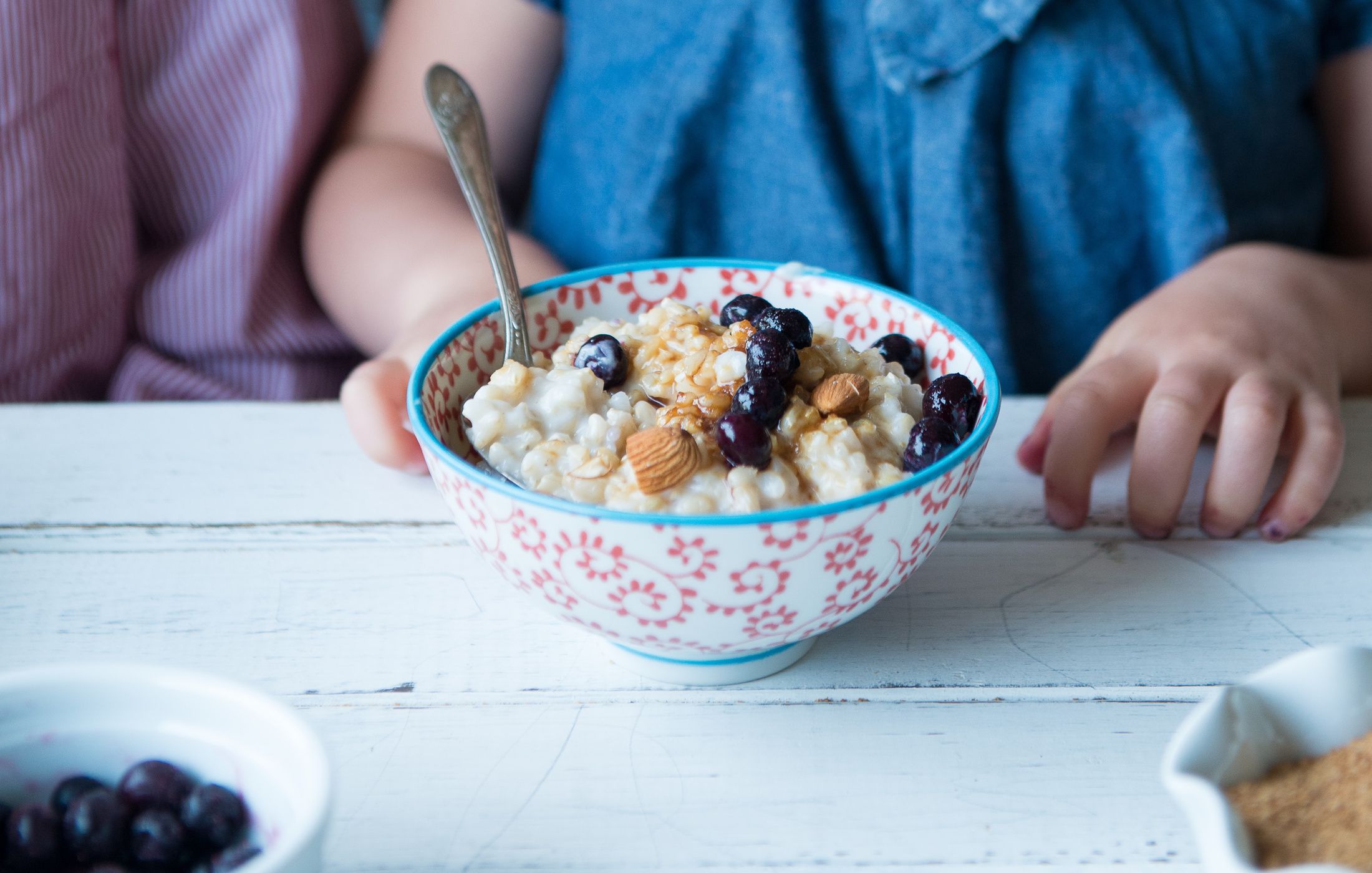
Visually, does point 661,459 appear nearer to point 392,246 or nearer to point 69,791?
point 69,791

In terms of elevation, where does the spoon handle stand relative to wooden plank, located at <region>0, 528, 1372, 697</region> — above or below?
above

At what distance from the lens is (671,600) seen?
50cm

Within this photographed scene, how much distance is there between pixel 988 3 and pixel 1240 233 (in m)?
0.35

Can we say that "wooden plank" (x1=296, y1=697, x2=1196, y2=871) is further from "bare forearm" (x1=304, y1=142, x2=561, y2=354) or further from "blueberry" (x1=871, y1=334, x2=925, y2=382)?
"bare forearm" (x1=304, y1=142, x2=561, y2=354)

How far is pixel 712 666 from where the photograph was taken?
0.58m

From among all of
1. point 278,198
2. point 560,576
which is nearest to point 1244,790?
point 560,576

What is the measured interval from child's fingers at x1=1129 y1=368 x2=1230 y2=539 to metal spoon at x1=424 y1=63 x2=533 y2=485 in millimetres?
404

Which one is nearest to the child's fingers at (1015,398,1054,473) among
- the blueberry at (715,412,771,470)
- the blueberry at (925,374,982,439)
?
the blueberry at (925,374,982,439)

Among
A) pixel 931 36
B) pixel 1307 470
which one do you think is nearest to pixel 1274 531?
pixel 1307 470

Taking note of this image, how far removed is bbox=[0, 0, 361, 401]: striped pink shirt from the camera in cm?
101

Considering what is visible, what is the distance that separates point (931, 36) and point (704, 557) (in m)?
0.64

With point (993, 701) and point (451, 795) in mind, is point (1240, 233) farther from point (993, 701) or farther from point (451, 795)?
point (451, 795)

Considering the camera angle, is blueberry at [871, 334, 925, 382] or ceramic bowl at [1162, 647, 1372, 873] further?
blueberry at [871, 334, 925, 382]

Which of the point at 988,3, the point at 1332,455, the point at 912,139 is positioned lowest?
the point at 1332,455
